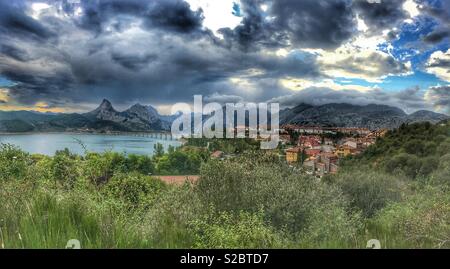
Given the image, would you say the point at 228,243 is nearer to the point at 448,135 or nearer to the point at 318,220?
the point at 318,220

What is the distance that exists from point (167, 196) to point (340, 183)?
3.51 metres

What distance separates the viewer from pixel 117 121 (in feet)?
21.6

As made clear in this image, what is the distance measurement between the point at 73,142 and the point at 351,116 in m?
4.39

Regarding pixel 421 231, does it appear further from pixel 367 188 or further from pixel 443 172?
pixel 367 188

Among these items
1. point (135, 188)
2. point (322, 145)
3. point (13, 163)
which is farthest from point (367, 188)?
point (13, 163)

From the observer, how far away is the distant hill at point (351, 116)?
259 inches

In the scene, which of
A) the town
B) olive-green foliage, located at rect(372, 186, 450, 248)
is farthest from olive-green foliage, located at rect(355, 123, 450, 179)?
olive-green foliage, located at rect(372, 186, 450, 248)

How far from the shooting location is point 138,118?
21.8 feet

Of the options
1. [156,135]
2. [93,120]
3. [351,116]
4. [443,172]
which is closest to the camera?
[93,120]

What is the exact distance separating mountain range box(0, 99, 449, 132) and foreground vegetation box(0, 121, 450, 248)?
1.64 feet

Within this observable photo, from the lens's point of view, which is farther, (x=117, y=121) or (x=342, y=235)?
(x=117, y=121)

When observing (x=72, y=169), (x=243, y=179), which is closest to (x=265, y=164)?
(x=243, y=179)

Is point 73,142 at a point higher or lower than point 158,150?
higher

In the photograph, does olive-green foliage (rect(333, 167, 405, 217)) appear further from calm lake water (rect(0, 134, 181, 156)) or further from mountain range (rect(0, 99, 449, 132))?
calm lake water (rect(0, 134, 181, 156))
